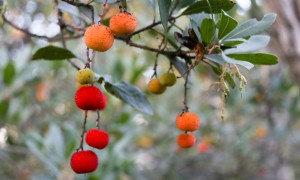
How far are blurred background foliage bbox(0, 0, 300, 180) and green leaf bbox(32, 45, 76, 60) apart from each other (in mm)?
1043

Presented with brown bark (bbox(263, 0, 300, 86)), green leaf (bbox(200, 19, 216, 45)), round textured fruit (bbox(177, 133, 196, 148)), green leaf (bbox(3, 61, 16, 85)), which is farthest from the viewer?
brown bark (bbox(263, 0, 300, 86))

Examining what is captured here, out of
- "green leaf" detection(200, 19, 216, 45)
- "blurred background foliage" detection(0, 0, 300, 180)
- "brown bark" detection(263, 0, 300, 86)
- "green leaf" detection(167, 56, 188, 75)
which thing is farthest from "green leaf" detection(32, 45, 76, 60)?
"brown bark" detection(263, 0, 300, 86)

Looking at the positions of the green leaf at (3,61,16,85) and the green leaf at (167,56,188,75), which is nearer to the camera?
the green leaf at (167,56,188,75)

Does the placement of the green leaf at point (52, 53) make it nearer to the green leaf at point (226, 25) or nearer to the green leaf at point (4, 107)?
the green leaf at point (226, 25)

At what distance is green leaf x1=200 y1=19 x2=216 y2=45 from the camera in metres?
0.91

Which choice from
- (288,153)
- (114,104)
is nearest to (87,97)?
(114,104)

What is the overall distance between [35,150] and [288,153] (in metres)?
2.60

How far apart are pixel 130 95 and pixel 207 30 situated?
285 mm

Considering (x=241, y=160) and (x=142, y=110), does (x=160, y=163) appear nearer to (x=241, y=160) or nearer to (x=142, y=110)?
(x=241, y=160)

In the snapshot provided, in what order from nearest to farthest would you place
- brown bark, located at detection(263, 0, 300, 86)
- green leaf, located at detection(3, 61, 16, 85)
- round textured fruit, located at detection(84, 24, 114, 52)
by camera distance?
round textured fruit, located at detection(84, 24, 114, 52), green leaf, located at detection(3, 61, 16, 85), brown bark, located at detection(263, 0, 300, 86)

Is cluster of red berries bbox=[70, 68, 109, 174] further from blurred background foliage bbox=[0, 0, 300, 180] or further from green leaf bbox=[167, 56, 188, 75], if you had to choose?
blurred background foliage bbox=[0, 0, 300, 180]

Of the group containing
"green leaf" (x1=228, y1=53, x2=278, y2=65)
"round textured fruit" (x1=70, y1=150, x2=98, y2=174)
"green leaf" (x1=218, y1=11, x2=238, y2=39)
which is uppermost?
"green leaf" (x1=218, y1=11, x2=238, y2=39)

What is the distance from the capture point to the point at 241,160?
12.8ft

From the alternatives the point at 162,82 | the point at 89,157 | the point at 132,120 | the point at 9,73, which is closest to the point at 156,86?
the point at 162,82
